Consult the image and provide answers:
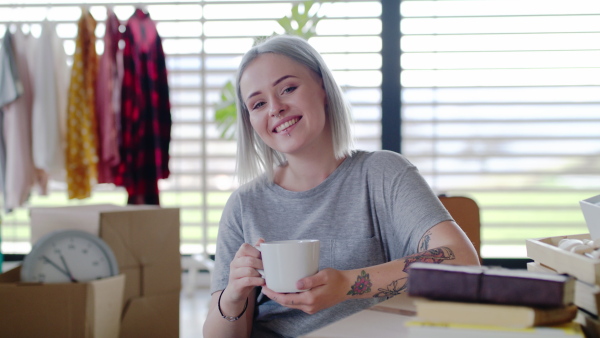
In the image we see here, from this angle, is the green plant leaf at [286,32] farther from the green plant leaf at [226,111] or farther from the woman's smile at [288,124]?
the woman's smile at [288,124]

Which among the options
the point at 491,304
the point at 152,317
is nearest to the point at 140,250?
the point at 152,317

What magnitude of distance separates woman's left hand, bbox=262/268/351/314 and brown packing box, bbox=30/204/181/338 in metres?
0.36

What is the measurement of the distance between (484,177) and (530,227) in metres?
0.41

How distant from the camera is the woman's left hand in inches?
35.4

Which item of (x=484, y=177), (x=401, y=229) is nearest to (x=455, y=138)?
(x=484, y=177)

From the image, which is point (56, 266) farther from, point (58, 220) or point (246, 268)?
point (246, 268)

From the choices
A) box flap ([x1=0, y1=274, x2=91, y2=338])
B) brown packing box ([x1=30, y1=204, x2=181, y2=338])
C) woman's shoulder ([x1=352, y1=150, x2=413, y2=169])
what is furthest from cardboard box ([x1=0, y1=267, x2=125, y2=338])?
woman's shoulder ([x1=352, y1=150, x2=413, y2=169])

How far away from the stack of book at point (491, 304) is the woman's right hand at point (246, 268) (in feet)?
1.40

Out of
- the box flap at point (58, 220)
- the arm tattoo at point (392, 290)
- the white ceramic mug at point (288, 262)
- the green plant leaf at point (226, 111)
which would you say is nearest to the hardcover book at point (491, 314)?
the white ceramic mug at point (288, 262)

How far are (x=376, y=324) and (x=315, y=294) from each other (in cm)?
14

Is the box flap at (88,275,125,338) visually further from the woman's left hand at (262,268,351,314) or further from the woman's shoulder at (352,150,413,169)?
the woman's shoulder at (352,150,413,169)

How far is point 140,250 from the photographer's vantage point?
1.19 metres

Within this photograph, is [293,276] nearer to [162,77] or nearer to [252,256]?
[252,256]

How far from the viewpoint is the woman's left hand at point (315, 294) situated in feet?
2.95
